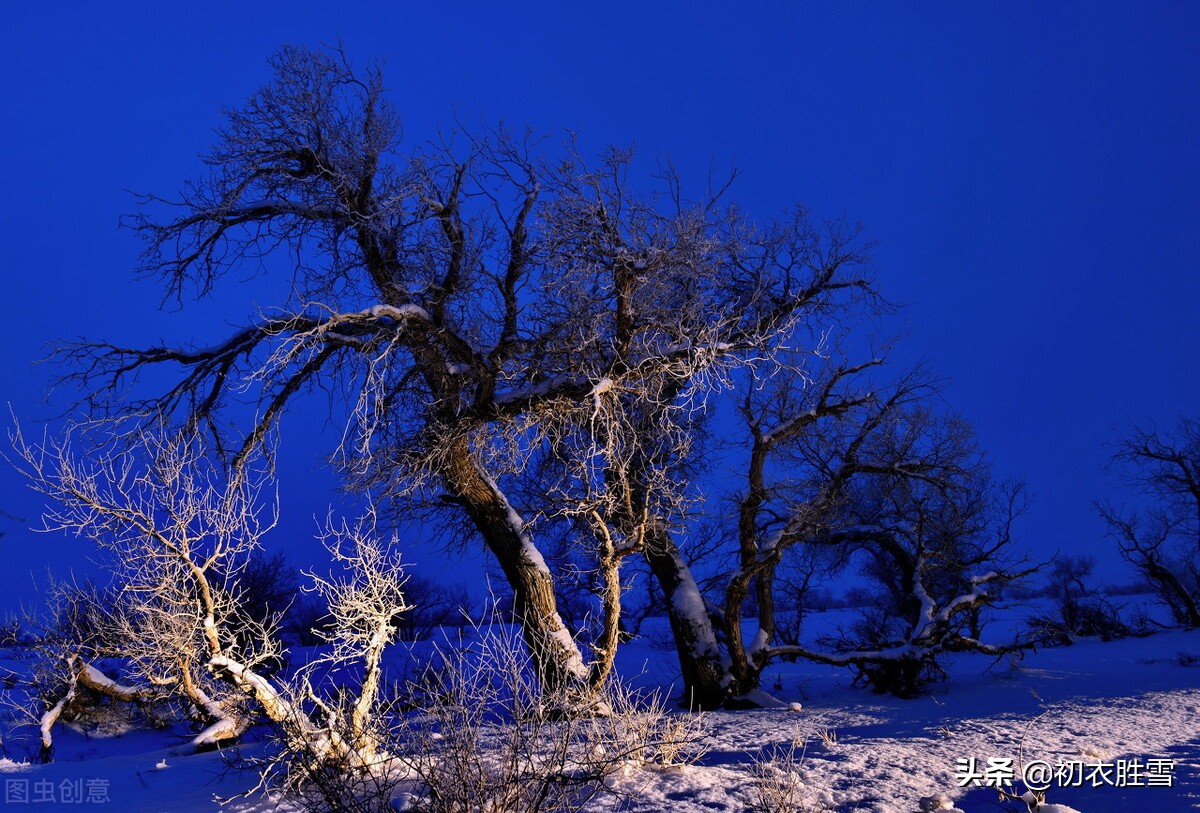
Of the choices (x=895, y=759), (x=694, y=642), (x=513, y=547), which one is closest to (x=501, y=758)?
(x=895, y=759)

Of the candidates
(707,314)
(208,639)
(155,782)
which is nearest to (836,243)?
(707,314)

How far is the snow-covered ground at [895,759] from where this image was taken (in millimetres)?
5094

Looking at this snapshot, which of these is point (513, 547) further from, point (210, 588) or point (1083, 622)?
point (1083, 622)

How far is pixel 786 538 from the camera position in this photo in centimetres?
1149

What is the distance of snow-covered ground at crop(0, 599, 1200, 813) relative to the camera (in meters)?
5.09

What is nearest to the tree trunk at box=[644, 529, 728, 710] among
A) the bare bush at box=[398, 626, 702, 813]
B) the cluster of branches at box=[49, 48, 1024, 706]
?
the cluster of branches at box=[49, 48, 1024, 706]

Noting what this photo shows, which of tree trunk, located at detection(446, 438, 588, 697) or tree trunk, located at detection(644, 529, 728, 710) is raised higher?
tree trunk, located at detection(446, 438, 588, 697)

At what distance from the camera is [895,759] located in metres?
6.05

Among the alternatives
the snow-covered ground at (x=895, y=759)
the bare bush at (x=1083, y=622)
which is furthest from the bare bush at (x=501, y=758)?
the bare bush at (x=1083, y=622)

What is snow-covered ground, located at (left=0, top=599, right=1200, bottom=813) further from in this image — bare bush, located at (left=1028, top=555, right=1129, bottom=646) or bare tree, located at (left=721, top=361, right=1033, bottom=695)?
bare bush, located at (left=1028, top=555, right=1129, bottom=646)

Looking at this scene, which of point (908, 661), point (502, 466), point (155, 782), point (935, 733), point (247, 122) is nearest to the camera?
point (155, 782)

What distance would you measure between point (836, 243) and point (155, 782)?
10774 mm

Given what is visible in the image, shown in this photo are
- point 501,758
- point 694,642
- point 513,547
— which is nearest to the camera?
point 501,758

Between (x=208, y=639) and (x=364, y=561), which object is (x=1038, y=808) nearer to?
(x=364, y=561)
